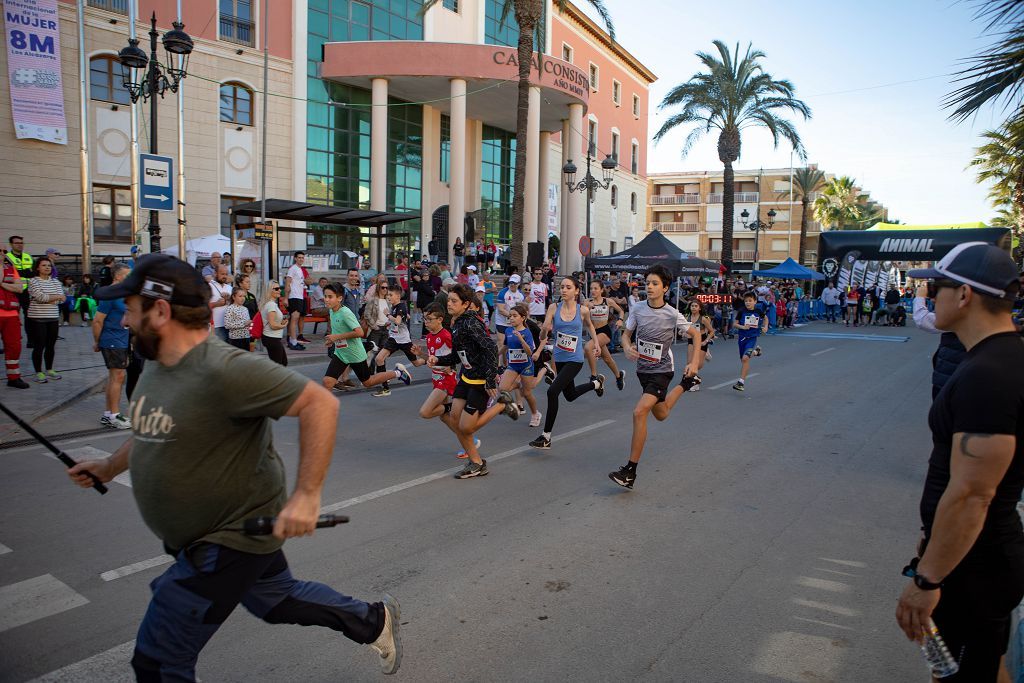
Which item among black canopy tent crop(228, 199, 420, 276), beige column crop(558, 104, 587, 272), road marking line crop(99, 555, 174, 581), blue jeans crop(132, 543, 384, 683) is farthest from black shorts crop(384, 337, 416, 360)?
beige column crop(558, 104, 587, 272)

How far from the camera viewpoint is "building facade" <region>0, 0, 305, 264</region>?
72.4ft

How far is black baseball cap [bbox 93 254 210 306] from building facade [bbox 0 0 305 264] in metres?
19.4

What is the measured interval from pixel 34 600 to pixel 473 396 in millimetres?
3548

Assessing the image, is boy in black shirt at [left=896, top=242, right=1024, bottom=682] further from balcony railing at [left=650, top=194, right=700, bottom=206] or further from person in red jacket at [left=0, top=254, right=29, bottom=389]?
balcony railing at [left=650, top=194, right=700, bottom=206]

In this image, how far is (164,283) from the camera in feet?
7.61

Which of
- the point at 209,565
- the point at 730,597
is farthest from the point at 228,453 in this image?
the point at 730,597

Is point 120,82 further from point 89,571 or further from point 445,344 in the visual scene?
point 89,571

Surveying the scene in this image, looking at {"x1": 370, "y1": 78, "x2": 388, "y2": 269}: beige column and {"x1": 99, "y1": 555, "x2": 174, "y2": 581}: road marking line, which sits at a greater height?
{"x1": 370, "y1": 78, "x2": 388, "y2": 269}: beige column

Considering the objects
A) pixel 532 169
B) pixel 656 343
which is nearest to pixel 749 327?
pixel 656 343

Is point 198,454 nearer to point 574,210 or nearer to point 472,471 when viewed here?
point 472,471

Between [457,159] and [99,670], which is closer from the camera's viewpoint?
[99,670]

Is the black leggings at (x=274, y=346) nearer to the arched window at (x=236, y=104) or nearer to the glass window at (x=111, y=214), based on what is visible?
the glass window at (x=111, y=214)

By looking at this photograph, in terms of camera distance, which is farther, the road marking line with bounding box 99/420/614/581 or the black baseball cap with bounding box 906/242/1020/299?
the road marking line with bounding box 99/420/614/581

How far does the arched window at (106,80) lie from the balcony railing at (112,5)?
4.91 feet
